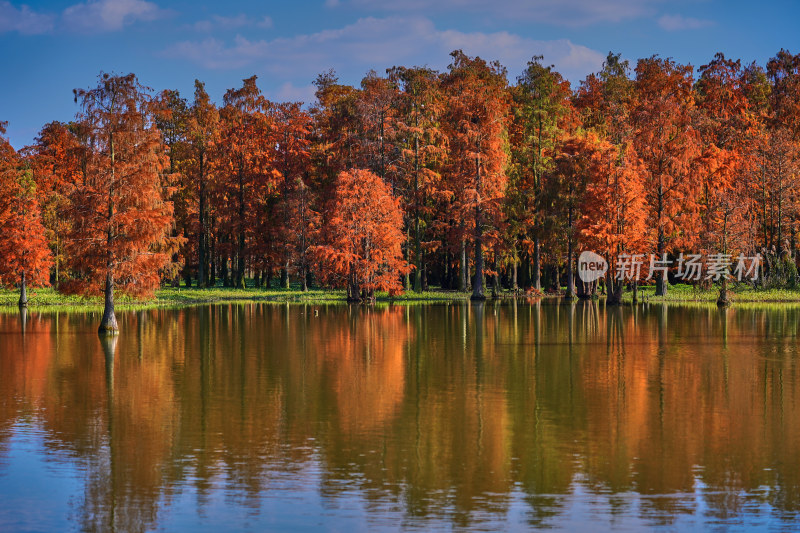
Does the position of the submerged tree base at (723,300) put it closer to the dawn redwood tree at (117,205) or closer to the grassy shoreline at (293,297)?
the grassy shoreline at (293,297)

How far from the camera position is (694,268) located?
7162 cm

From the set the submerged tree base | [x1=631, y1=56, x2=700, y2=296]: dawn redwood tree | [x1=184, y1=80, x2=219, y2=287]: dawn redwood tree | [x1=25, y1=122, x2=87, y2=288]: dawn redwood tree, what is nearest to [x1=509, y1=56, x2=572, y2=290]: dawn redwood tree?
[x1=631, y1=56, x2=700, y2=296]: dawn redwood tree

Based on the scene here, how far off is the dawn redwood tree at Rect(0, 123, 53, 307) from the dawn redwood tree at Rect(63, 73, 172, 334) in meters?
26.3

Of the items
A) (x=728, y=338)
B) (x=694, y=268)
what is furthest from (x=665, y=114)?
(x=728, y=338)

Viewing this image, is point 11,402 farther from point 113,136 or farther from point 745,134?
point 745,134

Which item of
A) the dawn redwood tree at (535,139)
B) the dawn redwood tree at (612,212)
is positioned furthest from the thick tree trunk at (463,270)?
the dawn redwood tree at (612,212)

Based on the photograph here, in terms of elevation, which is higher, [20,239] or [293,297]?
[20,239]

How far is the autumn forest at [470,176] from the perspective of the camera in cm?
6756

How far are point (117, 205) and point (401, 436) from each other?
26553mm

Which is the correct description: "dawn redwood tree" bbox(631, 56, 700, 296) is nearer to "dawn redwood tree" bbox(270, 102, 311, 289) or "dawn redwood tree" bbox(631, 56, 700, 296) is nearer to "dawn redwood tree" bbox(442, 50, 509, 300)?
"dawn redwood tree" bbox(442, 50, 509, 300)

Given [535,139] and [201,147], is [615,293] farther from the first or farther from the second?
[201,147]

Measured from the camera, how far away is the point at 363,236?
223 feet

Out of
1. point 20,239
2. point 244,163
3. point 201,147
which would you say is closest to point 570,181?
point 244,163

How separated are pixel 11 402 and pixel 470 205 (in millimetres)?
52772
